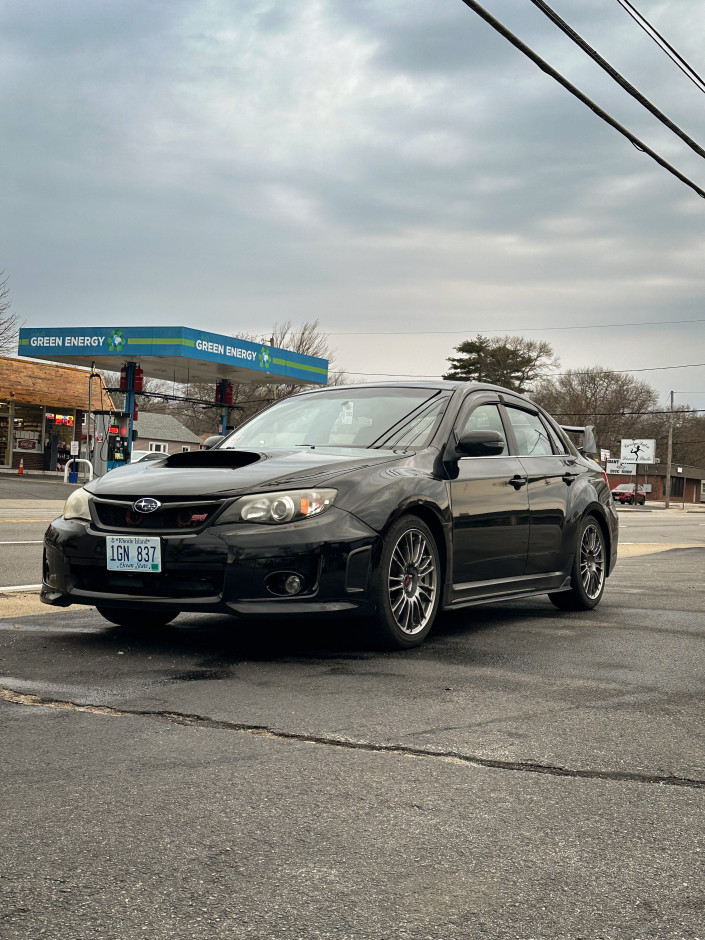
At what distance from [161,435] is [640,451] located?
136ft

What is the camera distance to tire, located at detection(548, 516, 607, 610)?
7555mm

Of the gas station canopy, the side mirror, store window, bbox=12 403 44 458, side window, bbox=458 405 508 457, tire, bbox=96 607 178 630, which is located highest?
the gas station canopy

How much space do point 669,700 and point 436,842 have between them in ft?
7.13

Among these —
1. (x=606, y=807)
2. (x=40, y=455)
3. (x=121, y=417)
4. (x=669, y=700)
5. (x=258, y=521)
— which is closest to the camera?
(x=606, y=807)

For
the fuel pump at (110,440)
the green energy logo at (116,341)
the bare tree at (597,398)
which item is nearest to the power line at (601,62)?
the fuel pump at (110,440)

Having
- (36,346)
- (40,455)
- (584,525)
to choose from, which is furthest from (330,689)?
(40,455)

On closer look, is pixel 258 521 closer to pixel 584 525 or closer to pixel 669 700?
pixel 669 700

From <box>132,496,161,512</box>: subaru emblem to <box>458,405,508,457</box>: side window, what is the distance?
210cm

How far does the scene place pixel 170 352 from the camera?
35.8 m

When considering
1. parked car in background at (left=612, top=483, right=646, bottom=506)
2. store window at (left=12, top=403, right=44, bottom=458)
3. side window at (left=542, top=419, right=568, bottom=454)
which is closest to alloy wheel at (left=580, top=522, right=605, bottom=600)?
side window at (left=542, top=419, right=568, bottom=454)

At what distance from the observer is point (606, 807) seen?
3.12m

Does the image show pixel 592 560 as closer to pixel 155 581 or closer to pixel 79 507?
pixel 155 581

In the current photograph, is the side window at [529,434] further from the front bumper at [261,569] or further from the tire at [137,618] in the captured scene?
the tire at [137,618]

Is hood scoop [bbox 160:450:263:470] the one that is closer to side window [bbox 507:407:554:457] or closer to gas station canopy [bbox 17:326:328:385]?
side window [bbox 507:407:554:457]
